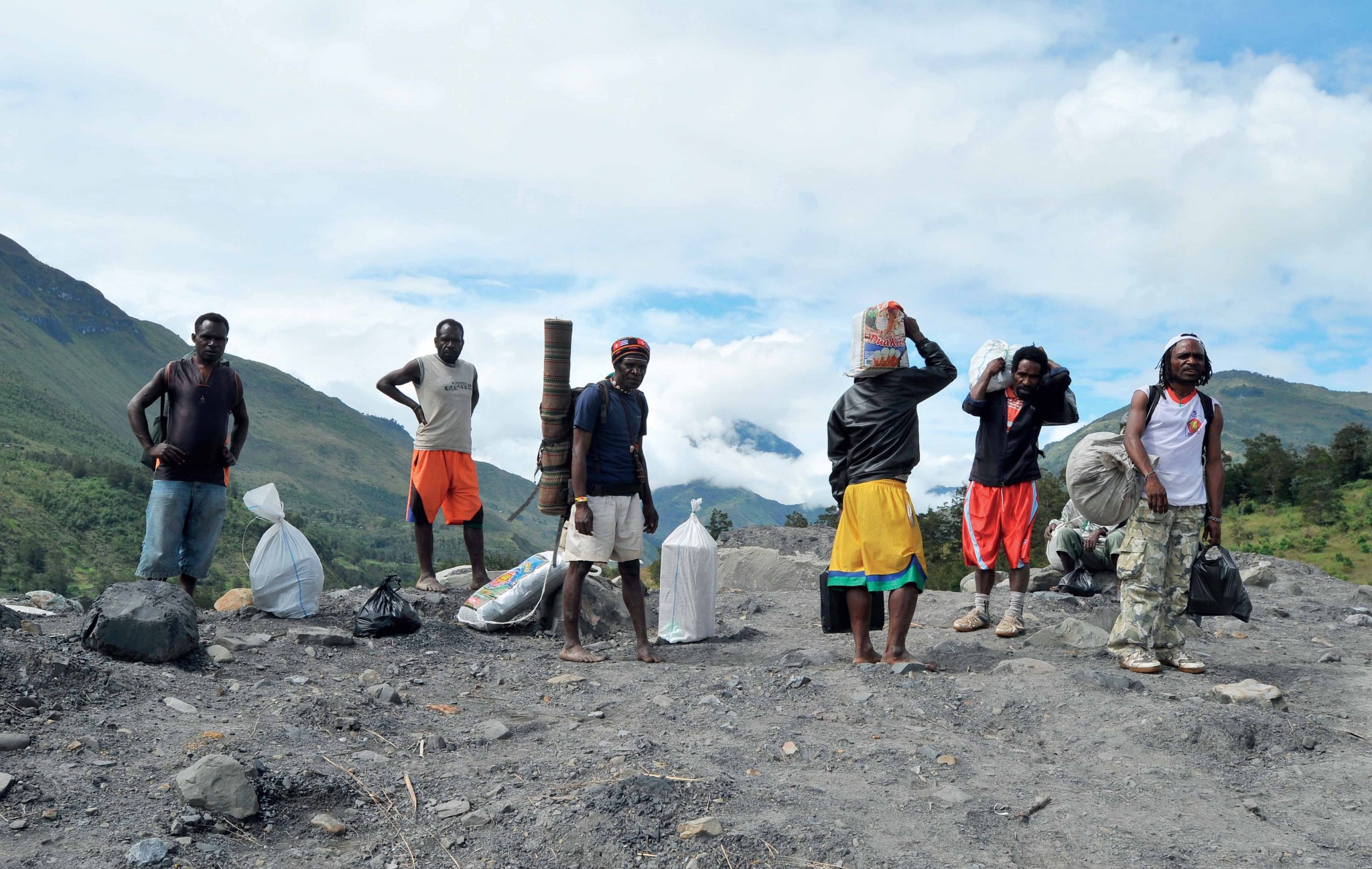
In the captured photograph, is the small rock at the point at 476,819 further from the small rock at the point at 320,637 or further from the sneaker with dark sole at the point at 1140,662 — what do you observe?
the sneaker with dark sole at the point at 1140,662

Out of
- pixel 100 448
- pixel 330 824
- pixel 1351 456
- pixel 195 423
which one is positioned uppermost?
pixel 1351 456

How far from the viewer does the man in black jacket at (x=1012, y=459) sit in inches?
239

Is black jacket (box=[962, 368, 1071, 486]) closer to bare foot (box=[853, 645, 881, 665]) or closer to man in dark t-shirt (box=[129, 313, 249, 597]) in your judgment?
bare foot (box=[853, 645, 881, 665])

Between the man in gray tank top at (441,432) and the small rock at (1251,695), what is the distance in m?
5.01

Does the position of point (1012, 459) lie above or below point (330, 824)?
above

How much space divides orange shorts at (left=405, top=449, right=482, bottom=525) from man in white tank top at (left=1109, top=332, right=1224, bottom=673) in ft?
15.0

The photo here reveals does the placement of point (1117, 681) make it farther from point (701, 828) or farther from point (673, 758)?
point (701, 828)

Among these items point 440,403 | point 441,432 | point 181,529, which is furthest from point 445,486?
point 181,529

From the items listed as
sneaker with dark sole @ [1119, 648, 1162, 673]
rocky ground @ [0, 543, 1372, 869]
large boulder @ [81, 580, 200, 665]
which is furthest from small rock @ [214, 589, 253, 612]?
sneaker with dark sole @ [1119, 648, 1162, 673]

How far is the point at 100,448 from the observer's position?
346 feet

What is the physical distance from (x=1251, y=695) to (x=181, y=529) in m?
6.28

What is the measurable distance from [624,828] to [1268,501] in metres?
30.1

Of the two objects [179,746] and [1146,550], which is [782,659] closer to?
[1146,550]

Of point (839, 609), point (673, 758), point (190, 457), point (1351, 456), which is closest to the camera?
point (673, 758)
